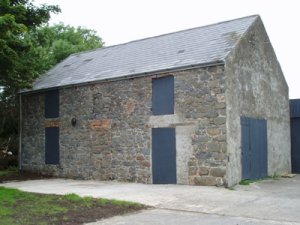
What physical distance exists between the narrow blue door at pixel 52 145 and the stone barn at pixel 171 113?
5cm

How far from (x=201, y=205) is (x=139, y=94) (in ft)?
22.5

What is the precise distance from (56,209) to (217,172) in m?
6.06

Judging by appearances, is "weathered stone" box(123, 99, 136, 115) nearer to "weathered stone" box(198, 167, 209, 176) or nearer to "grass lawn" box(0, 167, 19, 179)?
"weathered stone" box(198, 167, 209, 176)

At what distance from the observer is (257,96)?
17.2 metres

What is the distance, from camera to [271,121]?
18.4 meters

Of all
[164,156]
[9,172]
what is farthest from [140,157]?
[9,172]

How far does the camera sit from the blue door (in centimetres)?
1582

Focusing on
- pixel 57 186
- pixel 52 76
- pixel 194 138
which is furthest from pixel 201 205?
pixel 52 76

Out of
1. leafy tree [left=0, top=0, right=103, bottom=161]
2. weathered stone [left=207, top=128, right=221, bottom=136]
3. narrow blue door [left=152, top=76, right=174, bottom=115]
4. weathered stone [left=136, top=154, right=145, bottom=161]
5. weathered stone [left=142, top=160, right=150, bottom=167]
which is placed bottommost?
weathered stone [left=142, top=160, right=150, bottom=167]

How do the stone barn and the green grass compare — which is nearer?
the stone barn

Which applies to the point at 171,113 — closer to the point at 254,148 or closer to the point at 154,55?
the point at 154,55

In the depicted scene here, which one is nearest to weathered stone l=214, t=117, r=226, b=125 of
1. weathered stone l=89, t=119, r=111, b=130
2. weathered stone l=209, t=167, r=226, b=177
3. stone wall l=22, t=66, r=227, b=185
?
stone wall l=22, t=66, r=227, b=185

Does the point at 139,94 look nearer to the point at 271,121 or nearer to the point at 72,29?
the point at 271,121

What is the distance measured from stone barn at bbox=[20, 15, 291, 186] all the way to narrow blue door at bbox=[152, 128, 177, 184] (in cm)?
4
